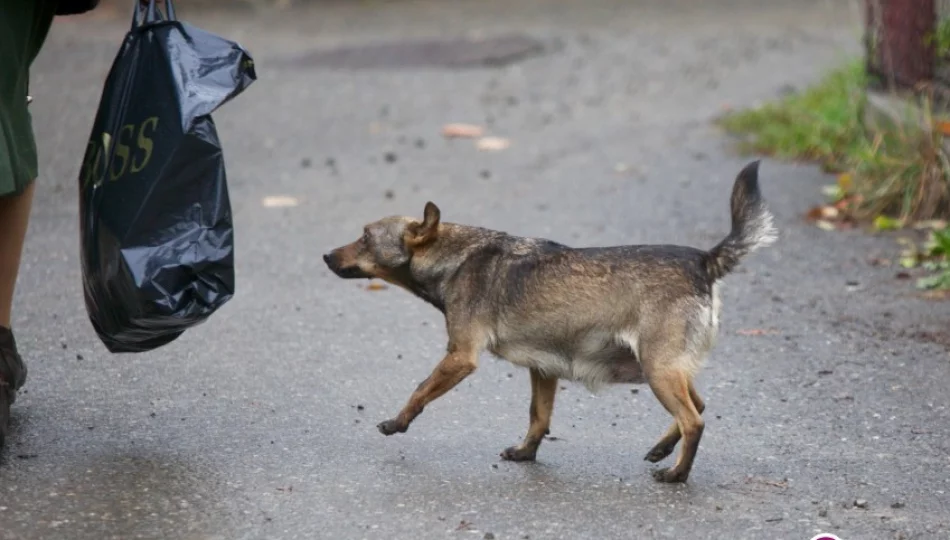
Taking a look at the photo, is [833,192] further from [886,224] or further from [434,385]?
[434,385]

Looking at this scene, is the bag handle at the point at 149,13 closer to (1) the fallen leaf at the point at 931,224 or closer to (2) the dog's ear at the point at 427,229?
(2) the dog's ear at the point at 427,229

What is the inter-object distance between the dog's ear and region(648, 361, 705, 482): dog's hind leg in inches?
36.8

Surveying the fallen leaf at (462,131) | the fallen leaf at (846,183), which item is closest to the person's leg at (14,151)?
A: the fallen leaf at (846,183)

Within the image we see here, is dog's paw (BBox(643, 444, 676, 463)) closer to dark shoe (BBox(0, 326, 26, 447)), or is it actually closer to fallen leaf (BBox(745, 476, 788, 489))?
fallen leaf (BBox(745, 476, 788, 489))

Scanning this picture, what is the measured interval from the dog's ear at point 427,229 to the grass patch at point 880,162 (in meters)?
3.09

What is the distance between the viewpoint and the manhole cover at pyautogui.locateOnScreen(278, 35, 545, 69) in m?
12.7

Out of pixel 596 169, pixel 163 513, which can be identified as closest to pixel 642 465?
pixel 163 513

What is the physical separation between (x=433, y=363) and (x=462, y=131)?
4.82m

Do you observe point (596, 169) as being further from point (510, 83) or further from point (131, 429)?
point (131, 429)

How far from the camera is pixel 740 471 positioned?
15.1ft

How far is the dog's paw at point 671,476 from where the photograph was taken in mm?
4441

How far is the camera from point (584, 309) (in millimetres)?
4598

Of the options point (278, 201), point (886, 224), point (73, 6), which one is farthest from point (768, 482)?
point (278, 201)

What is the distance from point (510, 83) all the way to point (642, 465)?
7.75 meters
